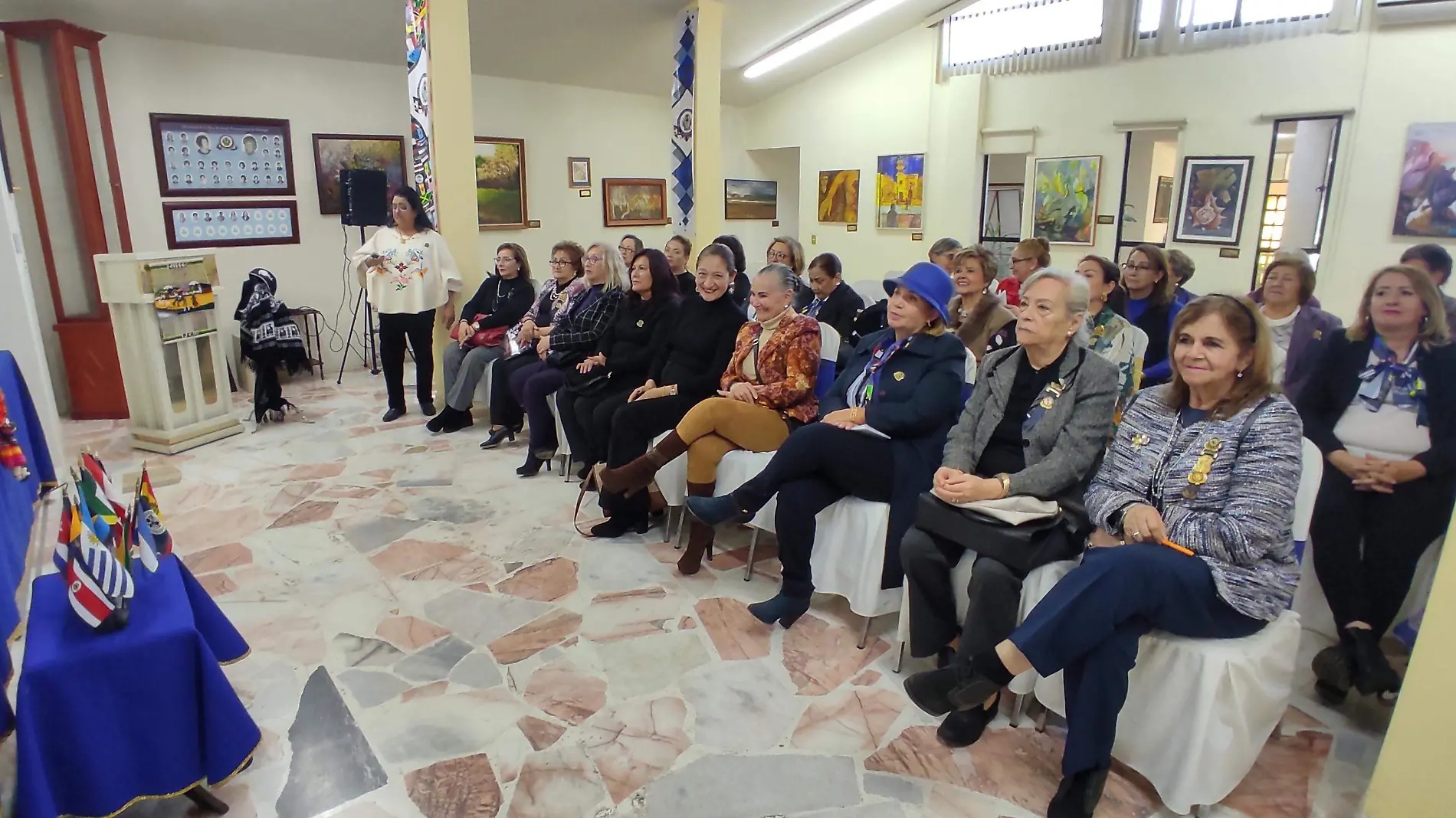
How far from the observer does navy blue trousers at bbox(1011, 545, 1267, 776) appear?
2.02m

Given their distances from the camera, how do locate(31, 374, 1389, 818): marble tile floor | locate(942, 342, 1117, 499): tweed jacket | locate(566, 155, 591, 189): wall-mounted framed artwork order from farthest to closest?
1. locate(566, 155, 591, 189): wall-mounted framed artwork
2. locate(942, 342, 1117, 499): tweed jacket
3. locate(31, 374, 1389, 818): marble tile floor

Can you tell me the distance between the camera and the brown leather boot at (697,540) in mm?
3443

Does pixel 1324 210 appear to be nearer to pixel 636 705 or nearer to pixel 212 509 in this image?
pixel 636 705

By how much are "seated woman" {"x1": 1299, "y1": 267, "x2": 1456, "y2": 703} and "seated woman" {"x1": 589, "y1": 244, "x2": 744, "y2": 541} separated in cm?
239

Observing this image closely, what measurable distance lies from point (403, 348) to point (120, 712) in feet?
13.5

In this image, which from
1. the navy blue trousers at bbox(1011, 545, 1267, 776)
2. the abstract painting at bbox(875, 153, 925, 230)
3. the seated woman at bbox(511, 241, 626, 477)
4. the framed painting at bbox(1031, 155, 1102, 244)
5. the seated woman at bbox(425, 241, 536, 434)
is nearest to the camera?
the navy blue trousers at bbox(1011, 545, 1267, 776)

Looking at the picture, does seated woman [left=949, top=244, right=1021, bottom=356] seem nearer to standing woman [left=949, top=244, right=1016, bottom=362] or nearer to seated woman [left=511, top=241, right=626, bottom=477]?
standing woman [left=949, top=244, right=1016, bottom=362]

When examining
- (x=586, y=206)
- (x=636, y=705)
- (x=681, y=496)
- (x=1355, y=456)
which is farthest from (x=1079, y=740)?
(x=586, y=206)

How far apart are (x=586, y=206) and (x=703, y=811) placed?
7593 millimetres

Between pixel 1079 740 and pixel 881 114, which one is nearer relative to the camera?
pixel 1079 740

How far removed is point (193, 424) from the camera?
5.25 meters

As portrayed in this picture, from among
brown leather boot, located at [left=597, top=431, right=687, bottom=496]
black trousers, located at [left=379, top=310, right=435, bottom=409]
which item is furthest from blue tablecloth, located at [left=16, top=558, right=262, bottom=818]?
black trousers, located at [left=379, top=310, right=435, bottom=409]

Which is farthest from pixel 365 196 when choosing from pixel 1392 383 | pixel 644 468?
pixel 1392 383

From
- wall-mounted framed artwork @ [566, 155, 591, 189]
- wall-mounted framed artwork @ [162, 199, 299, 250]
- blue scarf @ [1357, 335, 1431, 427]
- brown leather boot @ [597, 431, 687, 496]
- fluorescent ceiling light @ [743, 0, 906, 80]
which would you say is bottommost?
brown leather boot @ [597, 431, 687, 496]
